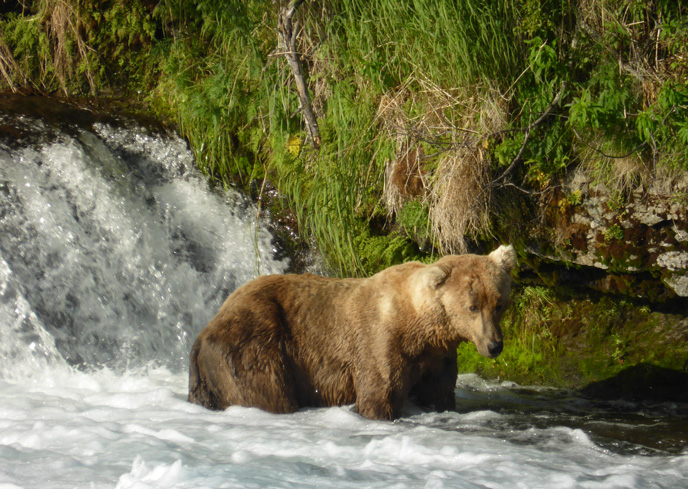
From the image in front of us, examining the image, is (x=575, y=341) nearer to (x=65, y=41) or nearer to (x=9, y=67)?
(x=65, y=41)

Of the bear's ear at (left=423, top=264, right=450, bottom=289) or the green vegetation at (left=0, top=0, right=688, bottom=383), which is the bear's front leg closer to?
the bear's ear at (left=423, top=264, right=450, bottom=289)

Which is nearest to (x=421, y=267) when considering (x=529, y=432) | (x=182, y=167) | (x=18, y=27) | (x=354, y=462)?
(x=529, y=432)

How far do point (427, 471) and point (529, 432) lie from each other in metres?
1.05

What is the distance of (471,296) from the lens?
4.56 meters

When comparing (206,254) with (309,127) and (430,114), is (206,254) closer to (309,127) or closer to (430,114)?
(309,127)

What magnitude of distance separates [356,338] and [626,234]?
85.3 inches

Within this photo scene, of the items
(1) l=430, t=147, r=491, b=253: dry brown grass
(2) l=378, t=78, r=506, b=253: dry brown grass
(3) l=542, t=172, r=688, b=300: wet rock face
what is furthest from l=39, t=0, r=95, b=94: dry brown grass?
(3) l=542, t=172, r=688, b=300: wet rock face

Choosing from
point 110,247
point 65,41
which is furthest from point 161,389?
point 65,41

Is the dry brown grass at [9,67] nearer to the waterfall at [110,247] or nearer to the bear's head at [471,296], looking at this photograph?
the waterfall at [110,247]

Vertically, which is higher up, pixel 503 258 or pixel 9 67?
pixel 9 67

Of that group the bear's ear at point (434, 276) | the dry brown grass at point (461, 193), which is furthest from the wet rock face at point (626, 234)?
the bear's ear at point (434, 276)

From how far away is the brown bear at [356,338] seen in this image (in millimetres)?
4633

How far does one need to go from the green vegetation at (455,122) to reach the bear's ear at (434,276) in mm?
1358

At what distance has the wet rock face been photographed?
5391 millimetres
